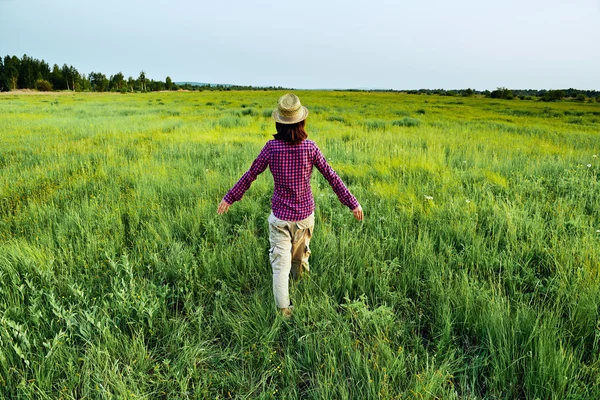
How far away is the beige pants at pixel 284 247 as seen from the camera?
2359mm

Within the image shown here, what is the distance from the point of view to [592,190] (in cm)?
435

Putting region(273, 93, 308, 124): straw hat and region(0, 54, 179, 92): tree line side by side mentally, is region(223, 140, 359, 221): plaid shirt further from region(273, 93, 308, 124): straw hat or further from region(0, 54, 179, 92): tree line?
region(0, 54, 179, 92): tree line

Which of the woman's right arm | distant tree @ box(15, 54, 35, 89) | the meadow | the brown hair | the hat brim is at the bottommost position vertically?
the meadow

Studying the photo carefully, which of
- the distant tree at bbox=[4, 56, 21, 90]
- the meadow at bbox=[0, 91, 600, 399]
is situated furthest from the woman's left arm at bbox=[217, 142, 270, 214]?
the distant tree at bbox=[4, 56, 21, 90]

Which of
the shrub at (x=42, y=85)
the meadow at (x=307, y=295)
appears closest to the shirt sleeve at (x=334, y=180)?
the meadow at (x=307, y=295)

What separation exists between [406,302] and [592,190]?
151 inches

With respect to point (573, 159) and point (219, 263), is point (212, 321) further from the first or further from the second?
point (573, 159)

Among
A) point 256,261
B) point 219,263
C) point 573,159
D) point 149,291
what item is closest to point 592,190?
point 573,159

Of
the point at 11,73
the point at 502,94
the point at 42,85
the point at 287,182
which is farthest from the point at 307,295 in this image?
the point at 11,73

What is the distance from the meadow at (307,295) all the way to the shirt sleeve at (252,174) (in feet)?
2.32

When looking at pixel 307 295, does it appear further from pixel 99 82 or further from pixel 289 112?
pixel 99 82

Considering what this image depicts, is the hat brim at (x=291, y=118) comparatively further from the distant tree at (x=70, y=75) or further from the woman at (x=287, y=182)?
the distant tree at (x=70, y=75)

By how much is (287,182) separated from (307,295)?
0.89 meters

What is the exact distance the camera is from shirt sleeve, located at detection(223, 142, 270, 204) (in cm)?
240
